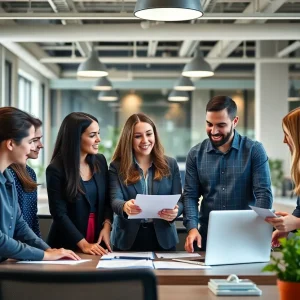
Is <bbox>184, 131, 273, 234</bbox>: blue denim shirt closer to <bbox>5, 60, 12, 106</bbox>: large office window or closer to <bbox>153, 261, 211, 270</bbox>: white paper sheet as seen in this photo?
<bbox>153, 261, 211, 270</bbox>: white paper sheet

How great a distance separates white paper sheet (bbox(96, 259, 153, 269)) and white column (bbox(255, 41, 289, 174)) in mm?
11777

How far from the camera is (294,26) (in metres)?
10.3

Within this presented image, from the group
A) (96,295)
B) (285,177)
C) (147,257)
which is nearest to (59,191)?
(147,257)

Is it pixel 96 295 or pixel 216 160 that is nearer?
pixel 96 295

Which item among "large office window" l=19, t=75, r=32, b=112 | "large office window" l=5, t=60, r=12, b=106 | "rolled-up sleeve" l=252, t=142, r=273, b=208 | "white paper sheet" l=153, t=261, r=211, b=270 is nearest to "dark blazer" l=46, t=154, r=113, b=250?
"white paper sheet" l=153, t=261, r=211, b=270

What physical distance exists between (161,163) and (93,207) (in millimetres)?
468

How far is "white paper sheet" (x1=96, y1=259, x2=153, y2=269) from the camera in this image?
3125 mm

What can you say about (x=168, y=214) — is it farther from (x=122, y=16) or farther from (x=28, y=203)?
(x=122, y=16)

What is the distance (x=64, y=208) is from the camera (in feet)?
12.6

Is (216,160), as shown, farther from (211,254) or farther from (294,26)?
(294,26)

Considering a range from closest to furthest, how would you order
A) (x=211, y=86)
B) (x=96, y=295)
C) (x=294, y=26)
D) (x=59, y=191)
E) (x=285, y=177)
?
(x=96, y=295), (x=59, y=191), (x=294, y=26), (x=285, y=177), (x=211, y=86)

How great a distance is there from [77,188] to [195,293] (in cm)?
127

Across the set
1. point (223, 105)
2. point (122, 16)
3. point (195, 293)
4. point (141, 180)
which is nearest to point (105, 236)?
point (141, 180)

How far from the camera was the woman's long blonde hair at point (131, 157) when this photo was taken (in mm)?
3920
